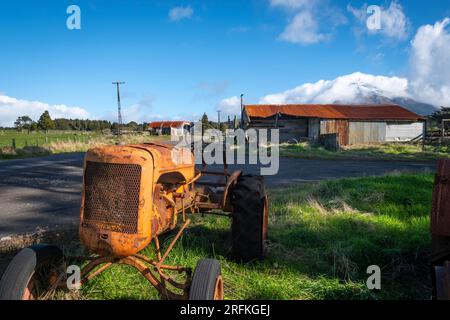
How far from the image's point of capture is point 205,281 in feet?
8.41

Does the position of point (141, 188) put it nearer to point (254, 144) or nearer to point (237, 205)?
point (237, 205)

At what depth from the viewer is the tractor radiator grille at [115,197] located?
2.64 m

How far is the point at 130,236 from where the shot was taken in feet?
8.61

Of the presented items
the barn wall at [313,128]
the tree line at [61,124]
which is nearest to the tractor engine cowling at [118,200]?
the barn wall at [313,128]

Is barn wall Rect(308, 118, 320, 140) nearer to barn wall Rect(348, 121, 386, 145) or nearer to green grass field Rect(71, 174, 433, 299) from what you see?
barn wall Rect(348, 121, 386, 145)

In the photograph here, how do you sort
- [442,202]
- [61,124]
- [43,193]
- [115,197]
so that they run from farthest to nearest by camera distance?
[61,124] → [43,193] → [442,202] → [115,197]

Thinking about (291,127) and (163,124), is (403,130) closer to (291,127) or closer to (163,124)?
(291,127)

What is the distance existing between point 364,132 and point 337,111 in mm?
3838

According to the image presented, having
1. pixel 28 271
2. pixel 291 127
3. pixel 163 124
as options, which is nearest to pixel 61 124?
pixel 163 124

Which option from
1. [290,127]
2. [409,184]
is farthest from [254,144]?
[409,184]

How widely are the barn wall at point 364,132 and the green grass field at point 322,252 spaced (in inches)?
1031

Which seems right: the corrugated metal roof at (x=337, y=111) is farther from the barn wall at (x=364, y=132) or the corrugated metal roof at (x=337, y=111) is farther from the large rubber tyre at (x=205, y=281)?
the large rubber tyre at (x=205, y=281)

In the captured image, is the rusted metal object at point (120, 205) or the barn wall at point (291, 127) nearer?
the rusted metal object at point (120, 205)

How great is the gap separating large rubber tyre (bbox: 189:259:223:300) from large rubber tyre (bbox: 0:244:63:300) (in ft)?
3.94
